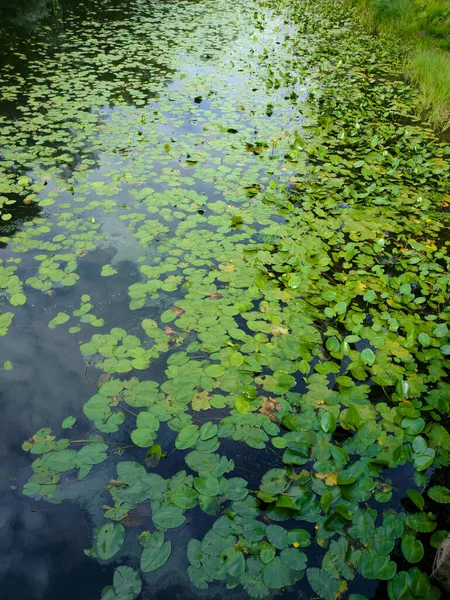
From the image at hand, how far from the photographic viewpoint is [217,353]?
210 cm

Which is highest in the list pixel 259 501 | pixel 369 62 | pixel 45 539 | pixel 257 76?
pixel 369 62

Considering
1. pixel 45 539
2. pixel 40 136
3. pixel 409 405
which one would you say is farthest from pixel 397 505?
pixel 40 136

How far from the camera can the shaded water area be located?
4.68ft

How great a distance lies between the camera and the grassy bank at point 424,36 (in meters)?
5.53

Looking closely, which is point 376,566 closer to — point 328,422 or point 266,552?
point 266,552

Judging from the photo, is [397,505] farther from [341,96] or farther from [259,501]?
[341,96]

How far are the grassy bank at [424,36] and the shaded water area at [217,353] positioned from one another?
105 cm

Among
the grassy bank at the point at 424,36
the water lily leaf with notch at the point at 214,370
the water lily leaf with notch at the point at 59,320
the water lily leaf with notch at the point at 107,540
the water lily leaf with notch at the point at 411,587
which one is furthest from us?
the grassy bank at the point at 424,36

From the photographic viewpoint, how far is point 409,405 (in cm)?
192

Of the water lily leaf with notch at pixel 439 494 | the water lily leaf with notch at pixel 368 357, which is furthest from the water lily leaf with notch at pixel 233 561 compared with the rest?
the water lily leaf with notch at pixel 368 357

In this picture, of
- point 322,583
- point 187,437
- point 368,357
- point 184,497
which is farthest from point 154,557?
point 368,357

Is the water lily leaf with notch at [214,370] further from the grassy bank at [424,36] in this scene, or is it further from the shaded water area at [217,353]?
the grassy bank at [424,36]

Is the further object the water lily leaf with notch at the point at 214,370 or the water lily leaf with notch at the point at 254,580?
the water lily leaf with notch at the point at 214,370

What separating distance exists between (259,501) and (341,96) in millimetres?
6160
